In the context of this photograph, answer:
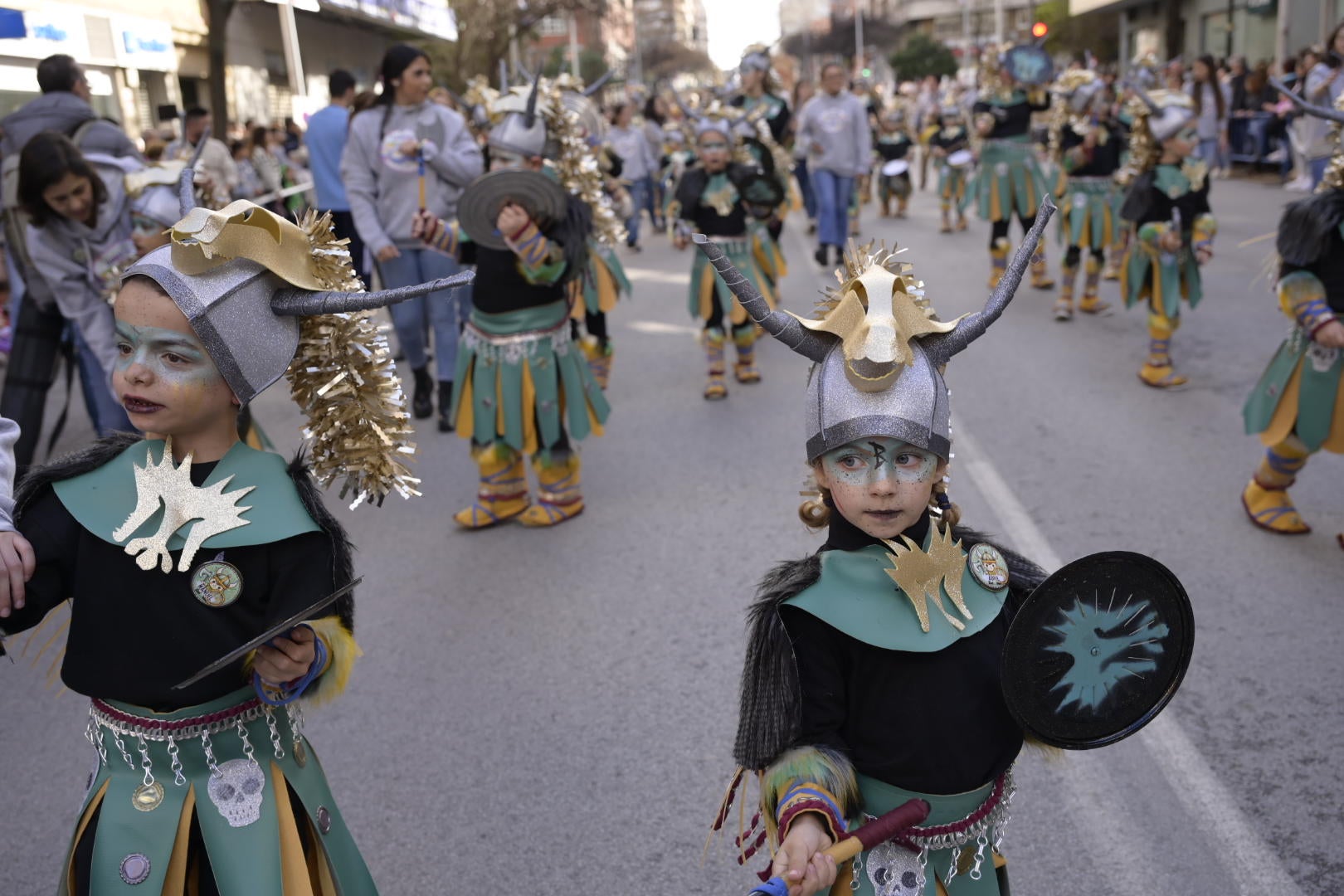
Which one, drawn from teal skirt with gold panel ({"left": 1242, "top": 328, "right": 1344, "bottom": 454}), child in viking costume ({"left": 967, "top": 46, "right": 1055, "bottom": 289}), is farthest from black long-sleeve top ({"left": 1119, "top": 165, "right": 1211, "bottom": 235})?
child in viking costume ({"left": 967, "top": 46, "right": 1055, "bottom": 289})

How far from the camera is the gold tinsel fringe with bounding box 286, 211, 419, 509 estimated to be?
2.56 metres

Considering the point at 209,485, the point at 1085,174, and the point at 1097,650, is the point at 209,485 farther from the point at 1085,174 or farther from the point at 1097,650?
the point at 1085,174

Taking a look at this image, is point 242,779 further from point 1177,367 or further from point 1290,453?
point 1177,367

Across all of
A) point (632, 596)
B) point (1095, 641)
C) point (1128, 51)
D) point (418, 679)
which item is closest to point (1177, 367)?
point (632, 596)

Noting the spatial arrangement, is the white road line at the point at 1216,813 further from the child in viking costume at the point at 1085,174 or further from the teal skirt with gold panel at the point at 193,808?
the child in viking costume at the point at 1085,174

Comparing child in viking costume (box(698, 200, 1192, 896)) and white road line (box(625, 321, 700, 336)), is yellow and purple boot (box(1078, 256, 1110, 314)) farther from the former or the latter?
child in viking costume (box(698, 200, 1192, 896))

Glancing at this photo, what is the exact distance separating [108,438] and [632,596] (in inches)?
119

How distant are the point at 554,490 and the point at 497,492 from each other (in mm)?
295

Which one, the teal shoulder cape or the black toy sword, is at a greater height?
the teal shoulder cape

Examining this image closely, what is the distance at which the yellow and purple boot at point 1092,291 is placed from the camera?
10430mm

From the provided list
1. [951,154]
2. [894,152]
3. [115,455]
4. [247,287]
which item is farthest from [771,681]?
[894,152]

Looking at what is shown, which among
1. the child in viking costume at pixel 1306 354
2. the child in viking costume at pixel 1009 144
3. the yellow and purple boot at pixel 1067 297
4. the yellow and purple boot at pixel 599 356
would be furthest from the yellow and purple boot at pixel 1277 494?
the child in viking costume at pixel 1009 144

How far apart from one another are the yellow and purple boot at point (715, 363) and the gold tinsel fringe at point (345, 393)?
598 cm

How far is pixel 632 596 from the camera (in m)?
5.38
